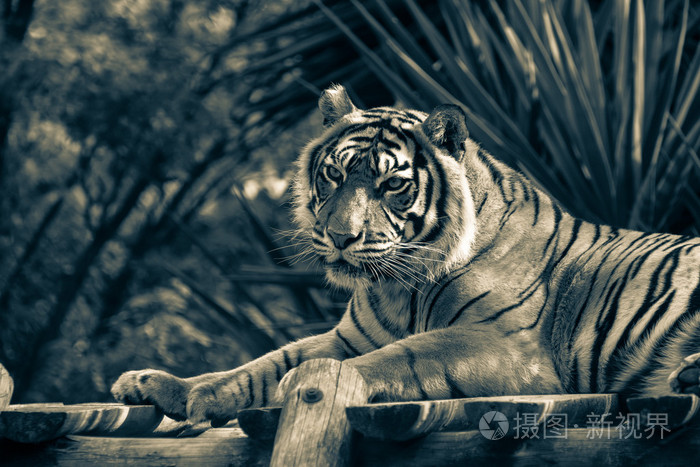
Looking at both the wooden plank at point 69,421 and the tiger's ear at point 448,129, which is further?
the tiger's ear at point 448,129

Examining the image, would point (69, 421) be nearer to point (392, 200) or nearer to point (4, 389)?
point (4, 389)

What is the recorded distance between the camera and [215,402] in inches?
82.0

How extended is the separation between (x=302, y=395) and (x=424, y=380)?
47 cm

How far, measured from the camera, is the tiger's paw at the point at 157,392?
211 centimetres

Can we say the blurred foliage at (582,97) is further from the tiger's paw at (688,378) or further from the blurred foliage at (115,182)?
the blurred foliage at (115,182)

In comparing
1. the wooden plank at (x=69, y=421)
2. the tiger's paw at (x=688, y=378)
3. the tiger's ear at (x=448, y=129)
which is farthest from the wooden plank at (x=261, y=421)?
the tiger's ear at (x=448, y=129)

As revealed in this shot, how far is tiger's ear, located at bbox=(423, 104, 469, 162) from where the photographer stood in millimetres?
2451

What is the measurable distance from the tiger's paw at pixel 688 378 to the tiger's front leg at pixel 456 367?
1.81 feet

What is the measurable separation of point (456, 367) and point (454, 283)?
34 centimetres

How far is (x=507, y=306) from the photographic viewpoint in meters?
2.29

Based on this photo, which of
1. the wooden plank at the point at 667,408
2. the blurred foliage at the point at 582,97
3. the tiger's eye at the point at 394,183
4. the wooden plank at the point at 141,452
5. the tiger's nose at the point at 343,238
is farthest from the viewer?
the blurred foliage at the point at 582,97

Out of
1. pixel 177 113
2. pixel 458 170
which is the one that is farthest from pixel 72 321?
pixel 458 170

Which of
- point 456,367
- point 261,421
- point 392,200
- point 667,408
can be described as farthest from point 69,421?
point 667,408

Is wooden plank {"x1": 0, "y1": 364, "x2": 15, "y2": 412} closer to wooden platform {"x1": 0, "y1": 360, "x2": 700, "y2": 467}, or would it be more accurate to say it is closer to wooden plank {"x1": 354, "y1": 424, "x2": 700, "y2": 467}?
wooden platform {"x1": 0, "y1": 360, "x2": 700, "y2": 467}
